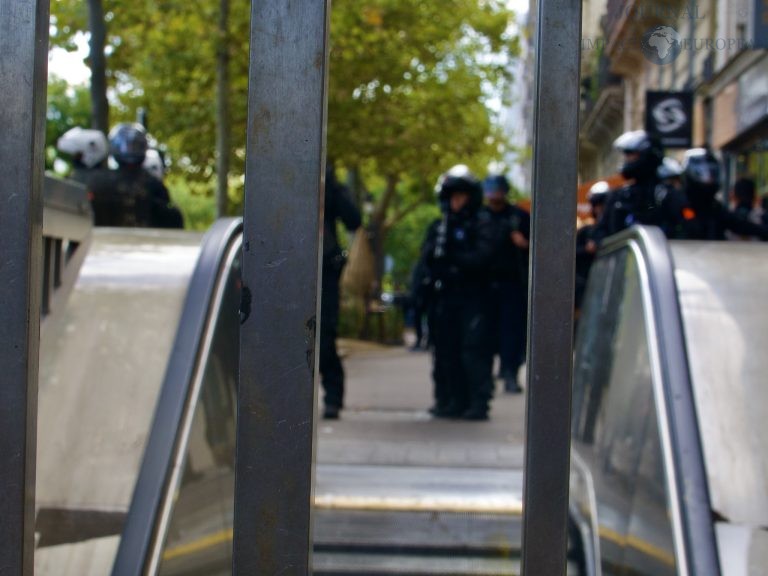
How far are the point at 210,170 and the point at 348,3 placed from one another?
3.97 metres

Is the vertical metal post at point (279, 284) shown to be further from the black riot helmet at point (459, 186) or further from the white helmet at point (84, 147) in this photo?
the black riot helmet at point (459, 186)

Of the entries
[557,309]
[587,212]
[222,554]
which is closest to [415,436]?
[587,212]

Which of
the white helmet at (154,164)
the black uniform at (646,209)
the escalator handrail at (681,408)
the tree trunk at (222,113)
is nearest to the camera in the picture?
the escalator handrail at (681,408)

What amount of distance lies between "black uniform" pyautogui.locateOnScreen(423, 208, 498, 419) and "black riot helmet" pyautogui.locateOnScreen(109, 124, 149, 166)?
6.75 feet

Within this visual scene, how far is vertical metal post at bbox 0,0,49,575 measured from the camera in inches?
58.8

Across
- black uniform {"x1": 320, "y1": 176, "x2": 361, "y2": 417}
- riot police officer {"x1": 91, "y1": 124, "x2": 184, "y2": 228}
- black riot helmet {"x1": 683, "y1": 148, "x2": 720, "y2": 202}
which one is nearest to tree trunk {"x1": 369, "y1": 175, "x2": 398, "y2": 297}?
black uniform {"x1": 320, "y1": 176, "x2": 361, "y2": 417}

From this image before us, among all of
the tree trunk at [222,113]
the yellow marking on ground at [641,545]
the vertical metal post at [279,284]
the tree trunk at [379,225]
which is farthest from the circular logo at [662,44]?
the tree trunk at [379,225]

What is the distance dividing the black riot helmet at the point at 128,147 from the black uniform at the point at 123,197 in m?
0.04

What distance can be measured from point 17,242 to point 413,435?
19.4 feet

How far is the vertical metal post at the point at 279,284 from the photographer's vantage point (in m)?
1.47

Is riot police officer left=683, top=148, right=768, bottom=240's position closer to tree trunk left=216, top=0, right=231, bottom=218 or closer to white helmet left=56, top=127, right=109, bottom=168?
white helmet left=56, top=127, right=109, bottom=168

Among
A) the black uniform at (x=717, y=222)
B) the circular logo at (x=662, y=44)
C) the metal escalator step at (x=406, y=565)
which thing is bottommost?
the metal escalator step at (x=406, y=565)

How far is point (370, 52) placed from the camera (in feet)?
58.4

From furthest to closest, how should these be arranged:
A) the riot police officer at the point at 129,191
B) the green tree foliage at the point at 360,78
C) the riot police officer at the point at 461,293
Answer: the green tree foliage at the point at 360,78 → the riot police officer at the point at 461,293 → the riot police officer at the point at 129,191
